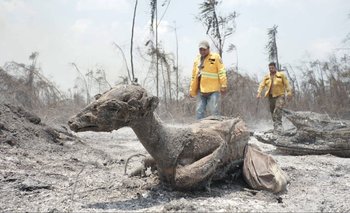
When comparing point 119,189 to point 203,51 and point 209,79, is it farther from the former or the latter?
point 203,51

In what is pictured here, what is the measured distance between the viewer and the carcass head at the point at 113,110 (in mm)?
3391

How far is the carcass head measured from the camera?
133 inches

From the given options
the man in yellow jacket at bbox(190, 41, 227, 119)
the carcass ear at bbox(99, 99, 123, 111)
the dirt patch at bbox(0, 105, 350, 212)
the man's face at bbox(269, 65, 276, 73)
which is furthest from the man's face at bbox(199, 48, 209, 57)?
the carcass ear at bbox(99, 99, 123, 111)

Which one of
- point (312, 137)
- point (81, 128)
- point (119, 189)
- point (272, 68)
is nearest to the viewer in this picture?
point (81, 128)

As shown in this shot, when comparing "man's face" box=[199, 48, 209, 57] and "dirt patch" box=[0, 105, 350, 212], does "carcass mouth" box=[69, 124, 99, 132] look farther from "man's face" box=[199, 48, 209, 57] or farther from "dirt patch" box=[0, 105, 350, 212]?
"man's face" box=[199, 48, 209, 57]

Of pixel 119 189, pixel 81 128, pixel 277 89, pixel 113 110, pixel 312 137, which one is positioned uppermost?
pixel 277 89

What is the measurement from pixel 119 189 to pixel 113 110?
0.99 m

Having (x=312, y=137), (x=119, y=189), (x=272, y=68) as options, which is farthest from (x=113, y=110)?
(x=272, y=68)

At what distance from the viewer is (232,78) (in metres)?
14.3

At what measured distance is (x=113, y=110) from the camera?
342 cm

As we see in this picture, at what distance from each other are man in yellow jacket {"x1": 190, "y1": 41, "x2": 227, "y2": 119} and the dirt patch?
161 centimetres

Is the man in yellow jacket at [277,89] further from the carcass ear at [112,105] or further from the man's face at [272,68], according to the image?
the carcass ear at [112,105]

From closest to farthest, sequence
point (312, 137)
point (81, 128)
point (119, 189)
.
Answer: point (81, 128), point (119, 189), point (312, 137)

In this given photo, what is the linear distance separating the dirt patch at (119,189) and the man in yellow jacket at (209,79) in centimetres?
161
